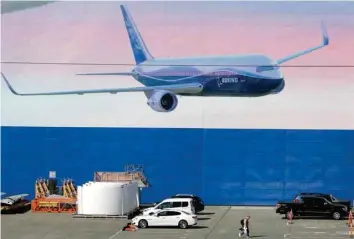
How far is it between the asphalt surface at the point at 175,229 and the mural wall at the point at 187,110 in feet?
12.3

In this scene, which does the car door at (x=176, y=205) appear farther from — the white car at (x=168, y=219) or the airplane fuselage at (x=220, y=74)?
the airplane fuselage at (x=220, y=74)

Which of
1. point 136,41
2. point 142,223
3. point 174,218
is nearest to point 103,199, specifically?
point 142,223

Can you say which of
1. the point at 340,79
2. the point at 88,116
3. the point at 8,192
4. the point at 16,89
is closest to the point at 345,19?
the point at 340,79

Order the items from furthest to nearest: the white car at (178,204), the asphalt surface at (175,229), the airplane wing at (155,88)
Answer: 1. the airplane wing at (155,88)
2. the white car at (178,204)
3. the asphalt surface at (175,229)

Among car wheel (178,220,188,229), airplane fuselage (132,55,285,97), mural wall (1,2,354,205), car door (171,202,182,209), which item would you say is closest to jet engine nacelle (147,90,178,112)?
mural wall (1,2,354,205)

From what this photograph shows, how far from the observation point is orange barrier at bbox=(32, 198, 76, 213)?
35.7m

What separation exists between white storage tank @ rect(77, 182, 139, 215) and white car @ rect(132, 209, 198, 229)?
2.92 m

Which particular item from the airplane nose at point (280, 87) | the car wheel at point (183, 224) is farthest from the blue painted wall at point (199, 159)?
the car wheel at point (183, 224)

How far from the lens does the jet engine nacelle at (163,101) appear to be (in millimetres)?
37875

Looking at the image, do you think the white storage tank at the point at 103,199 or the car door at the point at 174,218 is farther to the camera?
the white storage tank at the point at 103,199

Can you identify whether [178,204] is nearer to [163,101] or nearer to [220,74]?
[163,101]

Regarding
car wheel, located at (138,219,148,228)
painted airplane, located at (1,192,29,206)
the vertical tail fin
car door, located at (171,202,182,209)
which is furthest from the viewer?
the vertical tail fin

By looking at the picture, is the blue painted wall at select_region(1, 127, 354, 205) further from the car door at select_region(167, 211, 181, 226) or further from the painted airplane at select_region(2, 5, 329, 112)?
the car door at select_region(167, 211, 181, 226)

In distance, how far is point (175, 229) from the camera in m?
29.7
